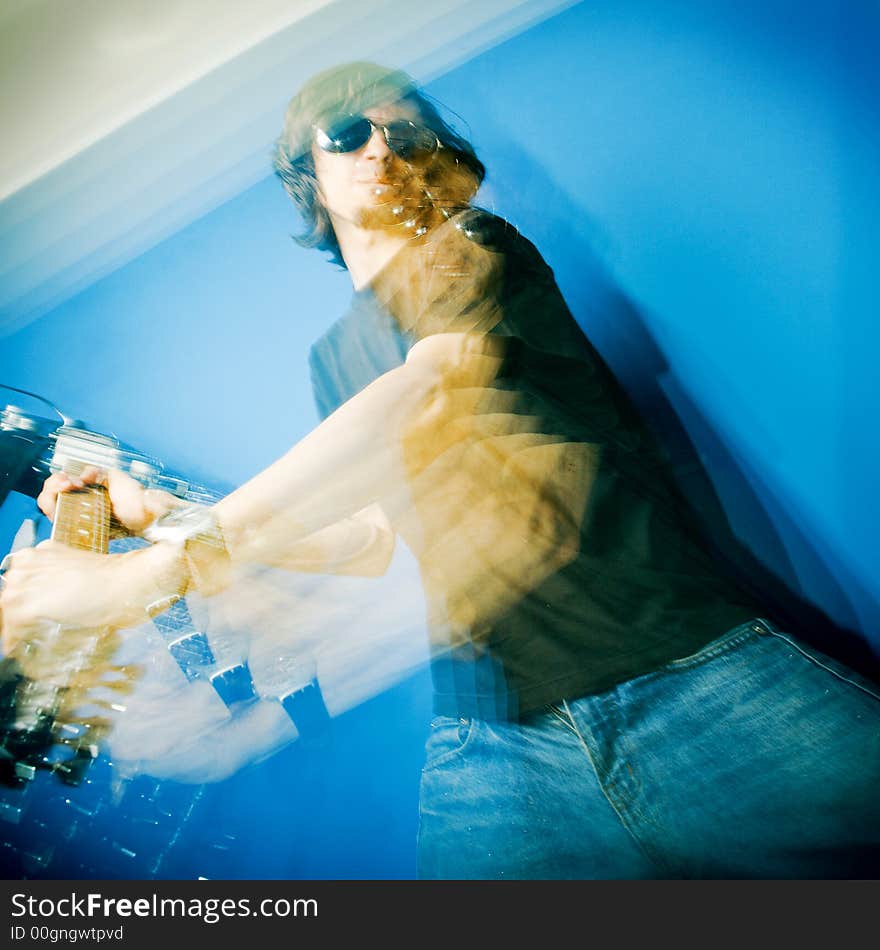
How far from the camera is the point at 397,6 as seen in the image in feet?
2.53

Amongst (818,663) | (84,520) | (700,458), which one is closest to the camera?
(818,663)

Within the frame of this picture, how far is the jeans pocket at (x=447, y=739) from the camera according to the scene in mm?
666

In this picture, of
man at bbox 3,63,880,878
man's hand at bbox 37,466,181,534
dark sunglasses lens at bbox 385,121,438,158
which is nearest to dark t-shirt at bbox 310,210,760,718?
man at bbox 3,63,880,878

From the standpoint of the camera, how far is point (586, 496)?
0.64m

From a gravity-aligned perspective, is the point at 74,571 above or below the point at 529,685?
above

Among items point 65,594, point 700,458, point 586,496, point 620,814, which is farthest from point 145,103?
point 620,814

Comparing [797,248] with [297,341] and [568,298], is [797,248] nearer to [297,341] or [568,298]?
[568,298]

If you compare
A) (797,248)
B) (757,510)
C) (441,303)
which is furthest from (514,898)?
(797,248)

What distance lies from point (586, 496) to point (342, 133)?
0.63m

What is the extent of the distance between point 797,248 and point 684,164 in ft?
0.67

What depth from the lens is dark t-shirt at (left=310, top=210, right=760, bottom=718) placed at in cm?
60

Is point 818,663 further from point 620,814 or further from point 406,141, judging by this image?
point 406,141

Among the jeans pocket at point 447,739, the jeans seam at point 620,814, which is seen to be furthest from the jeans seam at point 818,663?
the jeans pocket at point 447,739

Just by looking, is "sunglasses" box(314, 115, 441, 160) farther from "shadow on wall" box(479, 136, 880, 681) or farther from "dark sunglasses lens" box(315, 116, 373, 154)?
"shadow on wall" box(479, 136, 880, 681)
